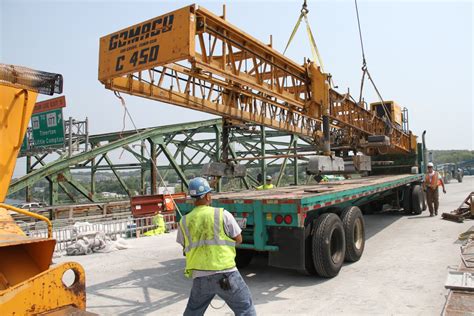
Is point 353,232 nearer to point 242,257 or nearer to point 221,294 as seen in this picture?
point 242,257

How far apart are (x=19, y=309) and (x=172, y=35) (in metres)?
4.08

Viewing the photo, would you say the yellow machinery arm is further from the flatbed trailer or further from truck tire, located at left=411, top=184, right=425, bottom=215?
truck tire, located at left=411, top=184, right=425, bottom=215


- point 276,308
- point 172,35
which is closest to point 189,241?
point 276,308

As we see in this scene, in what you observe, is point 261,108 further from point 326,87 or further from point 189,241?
point 189,241

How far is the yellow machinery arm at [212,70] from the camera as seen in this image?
5480 mm

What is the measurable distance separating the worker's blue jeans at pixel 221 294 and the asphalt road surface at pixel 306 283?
4.96 ft

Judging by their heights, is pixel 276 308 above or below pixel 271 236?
below

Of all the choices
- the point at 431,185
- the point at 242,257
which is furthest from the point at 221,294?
the point at 431,185

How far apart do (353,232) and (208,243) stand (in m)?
4.46

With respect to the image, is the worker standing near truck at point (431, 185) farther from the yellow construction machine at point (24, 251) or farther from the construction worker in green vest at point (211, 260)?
the yellow construction machine at point (24, 251)

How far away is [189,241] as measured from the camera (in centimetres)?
381

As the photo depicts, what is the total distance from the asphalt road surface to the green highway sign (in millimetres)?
12223

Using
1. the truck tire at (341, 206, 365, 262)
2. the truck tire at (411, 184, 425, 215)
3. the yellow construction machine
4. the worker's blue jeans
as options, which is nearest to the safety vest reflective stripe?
the worker's blue jeans

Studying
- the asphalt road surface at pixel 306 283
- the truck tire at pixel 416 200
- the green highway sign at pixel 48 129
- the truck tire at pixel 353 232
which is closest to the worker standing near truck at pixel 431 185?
the truck tire at pixel 416 200
